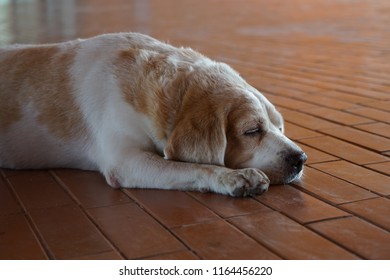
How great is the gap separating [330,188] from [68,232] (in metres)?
1.02

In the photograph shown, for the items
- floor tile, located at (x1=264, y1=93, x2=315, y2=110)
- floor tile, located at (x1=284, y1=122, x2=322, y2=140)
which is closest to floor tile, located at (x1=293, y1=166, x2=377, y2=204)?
floor tile, located at (x1=284, y1=122, x2=322, y2=140)

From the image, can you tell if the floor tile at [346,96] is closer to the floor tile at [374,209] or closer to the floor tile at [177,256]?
the floor tile at [374,209]

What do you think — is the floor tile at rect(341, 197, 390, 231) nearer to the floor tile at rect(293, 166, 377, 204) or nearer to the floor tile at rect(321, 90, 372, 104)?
the floor tile at rect(293, 166, 377, 204)

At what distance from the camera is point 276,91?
4547mm

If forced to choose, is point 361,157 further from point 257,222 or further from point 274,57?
point 274,57

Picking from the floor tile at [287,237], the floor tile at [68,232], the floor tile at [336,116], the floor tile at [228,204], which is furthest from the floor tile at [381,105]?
the floor tile at [68,232]

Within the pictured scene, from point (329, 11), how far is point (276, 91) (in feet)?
22.5

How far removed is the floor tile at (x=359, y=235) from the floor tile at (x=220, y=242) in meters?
0.25

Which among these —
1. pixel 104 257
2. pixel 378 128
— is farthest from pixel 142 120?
pixel 378 128

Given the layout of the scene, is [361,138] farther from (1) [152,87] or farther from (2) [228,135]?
(1) [152,87]

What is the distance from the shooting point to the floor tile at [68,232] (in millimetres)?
2068

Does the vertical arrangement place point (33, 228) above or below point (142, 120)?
below

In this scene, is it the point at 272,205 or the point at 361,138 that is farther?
the point at 361,138

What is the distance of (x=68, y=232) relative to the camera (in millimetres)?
2223
